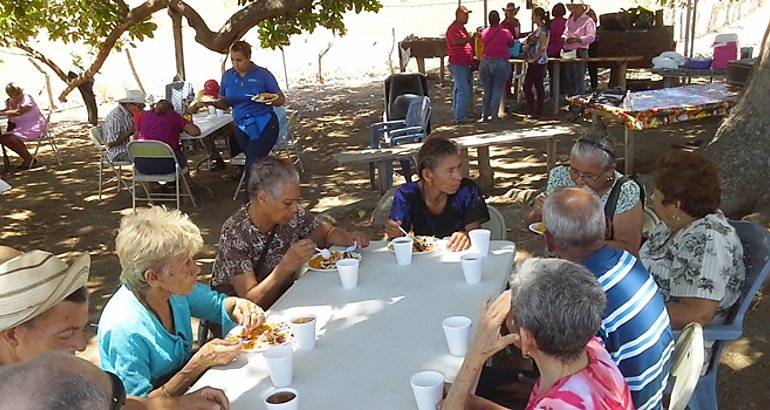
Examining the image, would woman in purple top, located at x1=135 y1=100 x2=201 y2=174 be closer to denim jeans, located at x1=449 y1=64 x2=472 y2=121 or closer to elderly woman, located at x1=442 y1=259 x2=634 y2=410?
denim jeans, located at x1=449 y1=64 x2=472 y2=121

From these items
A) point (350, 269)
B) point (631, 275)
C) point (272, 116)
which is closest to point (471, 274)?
point (350, 269)

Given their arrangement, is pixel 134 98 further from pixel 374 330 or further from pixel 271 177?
pixel 374 330

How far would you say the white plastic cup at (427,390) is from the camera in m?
1.91

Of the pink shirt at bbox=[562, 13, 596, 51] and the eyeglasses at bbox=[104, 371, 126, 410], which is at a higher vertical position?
the pink shirt at bbox=[562, 13, 596, 51]

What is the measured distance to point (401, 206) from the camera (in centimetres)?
371

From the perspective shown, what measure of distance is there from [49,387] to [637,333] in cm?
159

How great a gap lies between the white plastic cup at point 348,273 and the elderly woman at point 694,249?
121 cm

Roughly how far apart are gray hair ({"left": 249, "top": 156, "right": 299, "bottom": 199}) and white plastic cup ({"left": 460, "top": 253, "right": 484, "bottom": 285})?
867 millimetres

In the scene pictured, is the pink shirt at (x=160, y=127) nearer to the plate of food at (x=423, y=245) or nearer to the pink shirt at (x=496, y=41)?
the plate of food at (x=423, y=245)

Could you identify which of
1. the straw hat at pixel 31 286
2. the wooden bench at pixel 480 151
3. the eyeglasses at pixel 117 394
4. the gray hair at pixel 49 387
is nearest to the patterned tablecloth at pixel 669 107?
the wooden bench at pixel 480 151

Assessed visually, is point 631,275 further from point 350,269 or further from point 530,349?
point 350,269

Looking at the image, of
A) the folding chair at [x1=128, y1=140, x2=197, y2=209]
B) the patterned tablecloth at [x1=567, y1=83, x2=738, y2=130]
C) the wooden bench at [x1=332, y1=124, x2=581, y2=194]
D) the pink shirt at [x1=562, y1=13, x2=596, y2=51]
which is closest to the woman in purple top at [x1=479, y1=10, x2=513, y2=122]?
the pink shirt at [x1=562, y1=13, x2=596, y2=51]

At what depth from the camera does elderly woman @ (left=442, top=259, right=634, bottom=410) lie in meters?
1.76

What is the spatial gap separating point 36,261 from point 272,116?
5295mm
